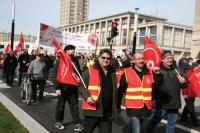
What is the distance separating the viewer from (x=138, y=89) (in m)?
6.14

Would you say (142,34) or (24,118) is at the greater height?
(142,34)

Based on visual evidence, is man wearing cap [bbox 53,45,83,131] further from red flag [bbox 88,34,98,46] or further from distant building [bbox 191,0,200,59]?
distant building [bbox 191,0,200,59]

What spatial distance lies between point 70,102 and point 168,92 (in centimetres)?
237

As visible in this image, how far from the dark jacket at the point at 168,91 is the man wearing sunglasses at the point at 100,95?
1.46 m

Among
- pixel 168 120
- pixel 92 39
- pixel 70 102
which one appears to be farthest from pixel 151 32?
pixel 168 120

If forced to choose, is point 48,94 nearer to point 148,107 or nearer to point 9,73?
point 9,73

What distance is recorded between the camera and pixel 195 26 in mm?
38719

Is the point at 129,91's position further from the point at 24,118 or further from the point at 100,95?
the point at 24,118

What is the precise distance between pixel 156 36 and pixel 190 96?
98.6 m

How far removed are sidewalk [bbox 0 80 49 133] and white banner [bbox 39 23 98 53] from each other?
931 centimetres

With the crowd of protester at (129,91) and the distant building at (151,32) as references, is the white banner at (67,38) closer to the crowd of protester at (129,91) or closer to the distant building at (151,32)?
the crowd of protester at (129,91)

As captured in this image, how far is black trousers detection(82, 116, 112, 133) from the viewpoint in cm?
573

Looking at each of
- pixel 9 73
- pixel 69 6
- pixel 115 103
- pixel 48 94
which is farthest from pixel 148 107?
pixel 69 6

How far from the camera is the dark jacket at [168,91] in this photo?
702 centimetres
